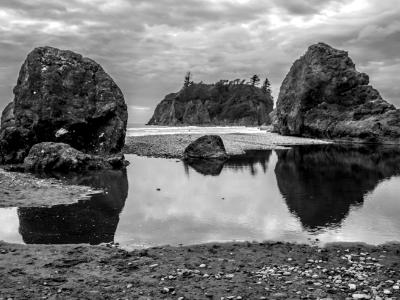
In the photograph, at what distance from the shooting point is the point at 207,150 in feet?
150

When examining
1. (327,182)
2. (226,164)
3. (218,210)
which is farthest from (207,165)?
(218,210)

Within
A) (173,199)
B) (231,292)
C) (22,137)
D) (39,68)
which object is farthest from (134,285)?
(39,68)

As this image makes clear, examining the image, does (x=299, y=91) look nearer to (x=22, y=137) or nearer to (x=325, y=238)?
(x=22, y=137)

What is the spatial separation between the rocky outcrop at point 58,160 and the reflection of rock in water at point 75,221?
34.9 ft

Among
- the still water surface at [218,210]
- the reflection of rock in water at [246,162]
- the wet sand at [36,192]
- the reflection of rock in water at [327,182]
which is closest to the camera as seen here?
the still water surface at [218,210]

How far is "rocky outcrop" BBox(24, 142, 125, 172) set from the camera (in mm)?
33781

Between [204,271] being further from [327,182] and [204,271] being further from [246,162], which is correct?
[246,162]

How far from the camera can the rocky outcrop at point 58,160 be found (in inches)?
1330

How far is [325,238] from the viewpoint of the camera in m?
15.4

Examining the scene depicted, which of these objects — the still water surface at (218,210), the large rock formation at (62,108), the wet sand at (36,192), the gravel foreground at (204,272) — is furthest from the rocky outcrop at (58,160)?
the gravel foreground at (204,272)

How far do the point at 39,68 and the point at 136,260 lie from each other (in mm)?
33648

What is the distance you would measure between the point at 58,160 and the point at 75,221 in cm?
1740

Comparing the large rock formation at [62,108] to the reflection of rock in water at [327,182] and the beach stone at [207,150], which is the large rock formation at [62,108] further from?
the reflection of rock in water at [327,182]

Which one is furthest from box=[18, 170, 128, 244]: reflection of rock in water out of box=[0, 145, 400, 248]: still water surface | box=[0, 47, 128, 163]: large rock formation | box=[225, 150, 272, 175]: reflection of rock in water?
box=[0, 47, 128, 163]: large rock formation
